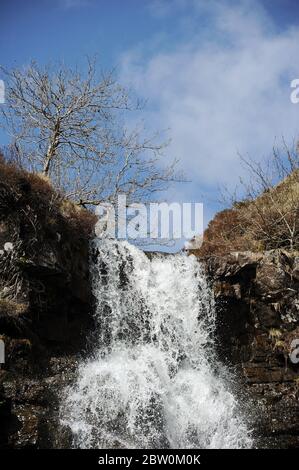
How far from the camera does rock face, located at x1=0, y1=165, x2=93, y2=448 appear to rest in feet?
27.7

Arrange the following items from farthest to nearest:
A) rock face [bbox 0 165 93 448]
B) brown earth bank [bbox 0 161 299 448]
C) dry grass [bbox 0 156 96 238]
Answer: dry grass [bbox 0 156 96 238], brown earth bank [bbox 0 161 299 448], rock face [bbox 0 165 93 448]

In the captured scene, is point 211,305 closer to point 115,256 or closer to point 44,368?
point 115,256

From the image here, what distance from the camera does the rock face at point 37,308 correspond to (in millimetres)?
8438

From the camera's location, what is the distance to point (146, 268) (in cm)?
1218

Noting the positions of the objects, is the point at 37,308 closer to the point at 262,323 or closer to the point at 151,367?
the point at 151,367

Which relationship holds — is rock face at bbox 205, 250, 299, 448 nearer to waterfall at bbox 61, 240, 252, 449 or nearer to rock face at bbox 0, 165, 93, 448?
waterfall at bbox 61, 240, 252, 449

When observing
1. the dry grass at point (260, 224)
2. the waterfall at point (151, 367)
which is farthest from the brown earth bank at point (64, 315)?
the dry grass at point (260, 224)

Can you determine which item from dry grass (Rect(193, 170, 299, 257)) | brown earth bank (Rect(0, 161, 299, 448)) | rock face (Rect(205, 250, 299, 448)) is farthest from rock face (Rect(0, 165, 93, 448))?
dry grass (Rect(193, 170, 299, 257))

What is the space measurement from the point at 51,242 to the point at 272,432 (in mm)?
6267

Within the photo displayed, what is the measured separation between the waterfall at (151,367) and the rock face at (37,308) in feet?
1.36

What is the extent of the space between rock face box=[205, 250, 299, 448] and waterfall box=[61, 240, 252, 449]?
0.45m

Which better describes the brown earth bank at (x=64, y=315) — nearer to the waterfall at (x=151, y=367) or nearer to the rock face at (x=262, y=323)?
the rock face at (x=262, y=323)

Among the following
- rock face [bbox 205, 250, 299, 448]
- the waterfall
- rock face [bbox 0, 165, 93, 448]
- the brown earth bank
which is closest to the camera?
rock face [bbox 0, 165, 93, 448]
